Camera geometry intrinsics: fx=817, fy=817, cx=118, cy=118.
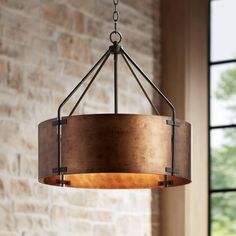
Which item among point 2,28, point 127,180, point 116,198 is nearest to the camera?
point 127,180

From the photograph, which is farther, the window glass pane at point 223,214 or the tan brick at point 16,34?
the window glass pane at point 223,214

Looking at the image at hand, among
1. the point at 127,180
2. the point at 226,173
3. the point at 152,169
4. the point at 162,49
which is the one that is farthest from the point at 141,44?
the point at 152,169

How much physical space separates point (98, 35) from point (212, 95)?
892mm

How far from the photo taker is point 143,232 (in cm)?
514

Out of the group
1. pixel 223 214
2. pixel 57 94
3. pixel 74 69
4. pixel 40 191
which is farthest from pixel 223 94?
pixel 40 191

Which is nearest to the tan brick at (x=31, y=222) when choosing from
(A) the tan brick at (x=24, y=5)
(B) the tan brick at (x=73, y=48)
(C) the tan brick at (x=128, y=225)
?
(C) the tan brick at (x=128, y=225)

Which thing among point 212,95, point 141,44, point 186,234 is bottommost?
point 186,234

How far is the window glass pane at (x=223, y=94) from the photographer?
535cm

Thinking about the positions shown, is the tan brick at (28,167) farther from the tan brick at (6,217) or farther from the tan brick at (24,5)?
the tan brick at (24,5)

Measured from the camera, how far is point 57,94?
15.6 ft

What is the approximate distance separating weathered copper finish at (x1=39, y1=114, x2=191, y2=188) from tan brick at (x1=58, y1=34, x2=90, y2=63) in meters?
1.66

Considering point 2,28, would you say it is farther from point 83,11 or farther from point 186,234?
point 186,234

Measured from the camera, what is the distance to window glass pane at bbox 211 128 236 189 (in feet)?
17.3

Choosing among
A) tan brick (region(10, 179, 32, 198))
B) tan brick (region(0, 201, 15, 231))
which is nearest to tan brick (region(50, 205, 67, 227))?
tan brick (region(10, 179, 32, 198))
